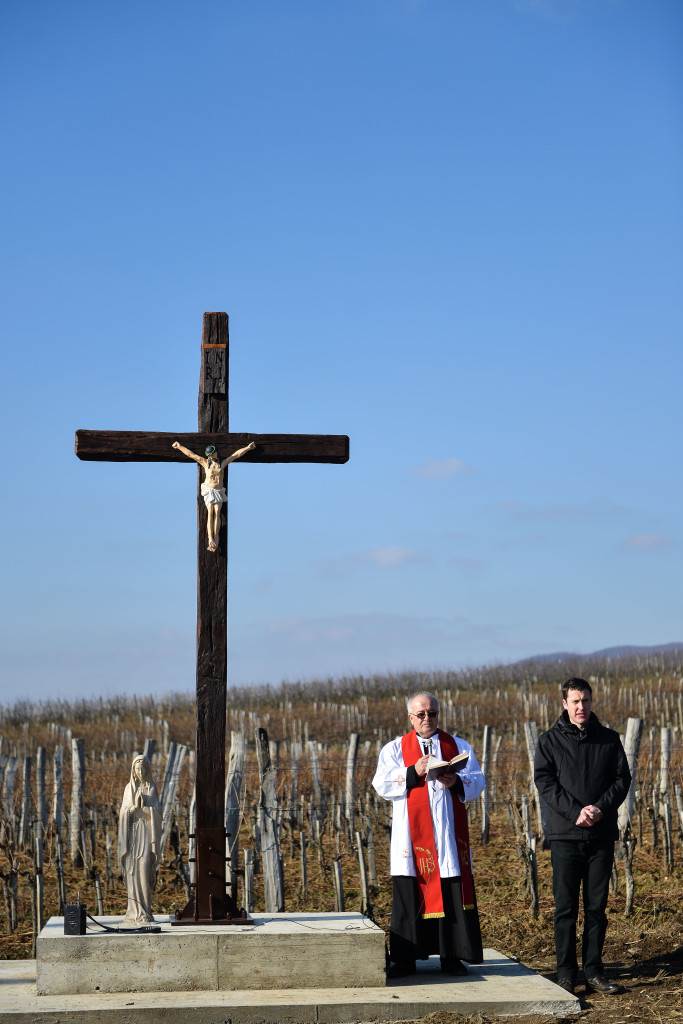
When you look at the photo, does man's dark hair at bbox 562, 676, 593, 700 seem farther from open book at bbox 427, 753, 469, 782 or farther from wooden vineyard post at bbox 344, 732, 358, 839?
wooden vineyard post at bbox 344, 732, 358, 839

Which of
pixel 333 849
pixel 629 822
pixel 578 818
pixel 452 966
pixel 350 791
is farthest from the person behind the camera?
pixel 350 791

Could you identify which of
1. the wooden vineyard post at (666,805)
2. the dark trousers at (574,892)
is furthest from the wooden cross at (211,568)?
the wooden vineyard post at (666,805)

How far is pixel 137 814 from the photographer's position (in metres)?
6.89

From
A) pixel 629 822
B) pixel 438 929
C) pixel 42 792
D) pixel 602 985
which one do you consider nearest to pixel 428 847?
pixel 438 929

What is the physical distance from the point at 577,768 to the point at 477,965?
52.6 inches

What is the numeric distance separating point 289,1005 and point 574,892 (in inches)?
68.8

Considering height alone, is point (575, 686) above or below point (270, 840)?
above

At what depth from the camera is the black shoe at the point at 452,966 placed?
6895 mm

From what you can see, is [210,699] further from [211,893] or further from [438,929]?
[438,929]

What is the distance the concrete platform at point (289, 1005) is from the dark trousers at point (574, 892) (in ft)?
1.15

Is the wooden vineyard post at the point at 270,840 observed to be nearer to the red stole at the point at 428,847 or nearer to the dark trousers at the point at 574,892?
the red stole at the point at 428,847

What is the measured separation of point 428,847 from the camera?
22.9ft

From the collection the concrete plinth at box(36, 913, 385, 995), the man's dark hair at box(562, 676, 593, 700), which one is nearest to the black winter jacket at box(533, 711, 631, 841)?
the man's dark hair at box(562, 676, 593, 700)

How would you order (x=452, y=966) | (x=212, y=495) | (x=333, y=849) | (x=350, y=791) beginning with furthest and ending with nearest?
(x=350, y=791), (x=333, y=849), (x=212, y=495), (x=452, y=966)
